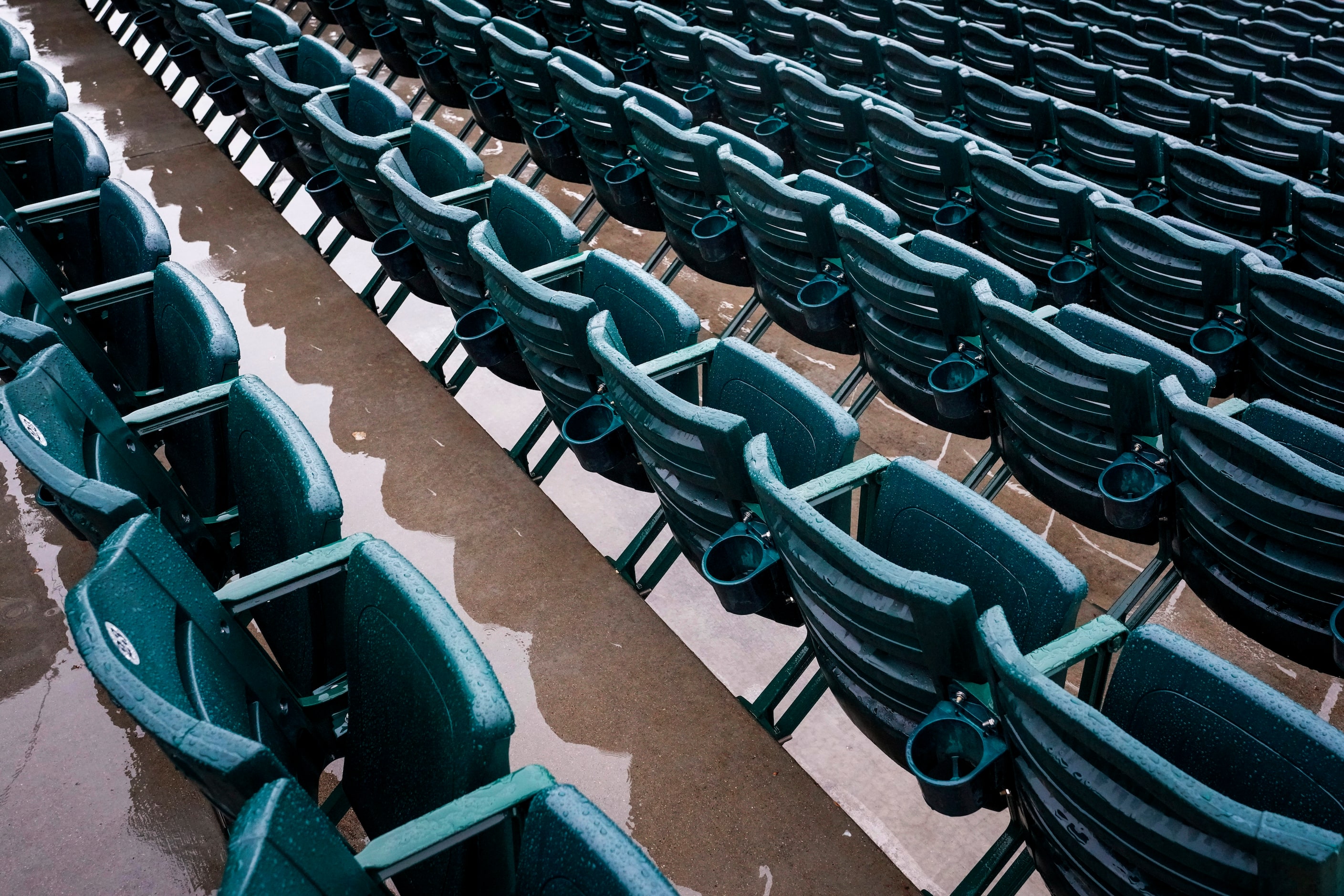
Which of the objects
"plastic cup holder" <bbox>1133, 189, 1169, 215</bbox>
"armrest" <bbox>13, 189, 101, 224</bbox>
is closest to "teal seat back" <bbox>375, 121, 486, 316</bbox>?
"armrest" <bbox>13, 189, 101, 224</bbox>

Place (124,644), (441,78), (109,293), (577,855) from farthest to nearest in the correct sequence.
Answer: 1. (441,78)
2. (109,293)
3. (124,644)
4. (577,855)

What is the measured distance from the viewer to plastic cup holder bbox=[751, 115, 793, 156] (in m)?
4.14

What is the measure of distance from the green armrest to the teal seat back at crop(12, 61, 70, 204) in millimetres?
1239

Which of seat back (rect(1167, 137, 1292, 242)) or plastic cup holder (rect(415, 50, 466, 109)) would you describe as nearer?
seat back (rect(1167, 137, 1292, 242))

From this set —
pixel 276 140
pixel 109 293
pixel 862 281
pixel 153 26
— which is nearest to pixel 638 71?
pixel 276 140

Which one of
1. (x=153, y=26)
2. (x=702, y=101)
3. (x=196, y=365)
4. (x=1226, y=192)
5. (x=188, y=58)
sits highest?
(x=1226, y=192)

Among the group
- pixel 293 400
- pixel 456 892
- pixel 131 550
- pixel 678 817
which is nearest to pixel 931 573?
pixel 678 817

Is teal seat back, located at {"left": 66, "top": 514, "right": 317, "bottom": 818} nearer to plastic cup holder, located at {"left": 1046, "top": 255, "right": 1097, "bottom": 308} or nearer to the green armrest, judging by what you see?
the green armrest

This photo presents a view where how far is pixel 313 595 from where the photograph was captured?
5.60 feet

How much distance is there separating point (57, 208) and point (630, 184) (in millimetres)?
1640

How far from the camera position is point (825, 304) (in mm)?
2805

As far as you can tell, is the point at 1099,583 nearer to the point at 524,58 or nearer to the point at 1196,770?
the point at 1196,770

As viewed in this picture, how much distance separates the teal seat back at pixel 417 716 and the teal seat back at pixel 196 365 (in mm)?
665

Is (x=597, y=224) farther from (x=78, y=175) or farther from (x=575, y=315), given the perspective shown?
(x=575, y=315)
